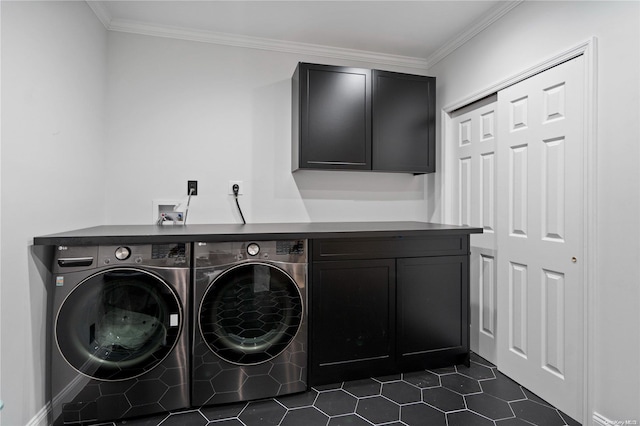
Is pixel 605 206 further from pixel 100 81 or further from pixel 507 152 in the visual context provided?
pixel 100 81

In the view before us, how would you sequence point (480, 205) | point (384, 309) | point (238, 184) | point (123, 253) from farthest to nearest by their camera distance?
1. point (238, 184)
2. point (480, 205)
3. point (384, 309)
4. point (123, 253)

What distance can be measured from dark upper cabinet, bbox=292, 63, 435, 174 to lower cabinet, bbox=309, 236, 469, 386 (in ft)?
2.43

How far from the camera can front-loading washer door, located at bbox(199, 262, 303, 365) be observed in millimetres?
1835

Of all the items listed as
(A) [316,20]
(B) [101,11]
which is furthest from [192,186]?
(A) [316,20]

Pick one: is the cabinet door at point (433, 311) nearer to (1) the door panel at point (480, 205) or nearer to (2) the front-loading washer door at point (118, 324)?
(1) the door panel at point (480, 205)

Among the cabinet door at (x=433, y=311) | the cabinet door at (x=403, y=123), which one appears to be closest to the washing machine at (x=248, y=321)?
the cabinet door at (x=433, y=311)

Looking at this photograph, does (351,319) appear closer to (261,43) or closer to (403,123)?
(403,123)

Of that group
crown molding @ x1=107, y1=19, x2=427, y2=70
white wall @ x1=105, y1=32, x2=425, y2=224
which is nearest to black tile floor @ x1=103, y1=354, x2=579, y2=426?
white wall @ x1=105, y1=32, x2=425, y2=224

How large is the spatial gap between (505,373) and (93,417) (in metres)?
2.40

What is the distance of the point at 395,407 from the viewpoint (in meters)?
Result: 1.83

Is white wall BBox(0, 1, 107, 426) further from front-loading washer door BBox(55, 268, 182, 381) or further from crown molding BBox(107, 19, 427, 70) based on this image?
crown molding BBox(107, 19, 427, 70)

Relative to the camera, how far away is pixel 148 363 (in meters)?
1.75

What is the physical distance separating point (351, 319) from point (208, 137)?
66.0 inches

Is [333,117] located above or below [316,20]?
below
